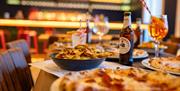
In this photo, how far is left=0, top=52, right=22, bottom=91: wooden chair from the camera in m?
1.45

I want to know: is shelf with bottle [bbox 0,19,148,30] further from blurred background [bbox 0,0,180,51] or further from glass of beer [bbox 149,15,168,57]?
glass of beer [bbox 149,15,168,57]

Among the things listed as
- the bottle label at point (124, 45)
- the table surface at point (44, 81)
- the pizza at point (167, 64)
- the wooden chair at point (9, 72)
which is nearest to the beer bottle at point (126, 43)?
the bottle label at point (124, 45)

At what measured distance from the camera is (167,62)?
142 centimetres

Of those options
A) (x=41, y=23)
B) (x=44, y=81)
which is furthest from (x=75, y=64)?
(x=41, y=23)

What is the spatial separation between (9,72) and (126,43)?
0.63 m

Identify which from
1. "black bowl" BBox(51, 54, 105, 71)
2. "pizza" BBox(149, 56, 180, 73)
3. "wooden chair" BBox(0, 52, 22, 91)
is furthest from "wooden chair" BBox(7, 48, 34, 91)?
"pizza" BBox(149, 56, 180, 73)

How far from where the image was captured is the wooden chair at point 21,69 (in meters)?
1.65

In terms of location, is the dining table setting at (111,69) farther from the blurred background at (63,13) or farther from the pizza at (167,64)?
the blurred background at (63,13)

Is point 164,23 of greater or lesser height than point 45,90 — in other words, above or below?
above

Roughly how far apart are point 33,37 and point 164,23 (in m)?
4.30

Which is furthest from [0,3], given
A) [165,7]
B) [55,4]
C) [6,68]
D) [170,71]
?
[170,71]

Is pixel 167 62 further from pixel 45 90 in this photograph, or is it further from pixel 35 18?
pixel 35 18

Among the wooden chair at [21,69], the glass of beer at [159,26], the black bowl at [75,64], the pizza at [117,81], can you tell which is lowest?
the wooden chair at [21,69]

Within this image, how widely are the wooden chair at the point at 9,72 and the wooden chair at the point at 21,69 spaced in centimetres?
4
